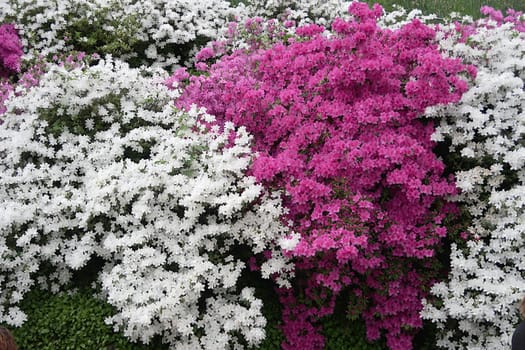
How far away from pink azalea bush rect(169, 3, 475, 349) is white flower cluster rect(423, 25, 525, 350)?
20cm

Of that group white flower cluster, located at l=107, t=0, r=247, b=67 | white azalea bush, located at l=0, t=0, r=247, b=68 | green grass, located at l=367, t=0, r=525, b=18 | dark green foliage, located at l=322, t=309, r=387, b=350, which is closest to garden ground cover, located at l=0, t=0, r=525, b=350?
dark green foliage, located at l=322, t=309, r=387, b=350

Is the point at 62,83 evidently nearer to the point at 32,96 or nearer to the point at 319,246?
the point at 32,96

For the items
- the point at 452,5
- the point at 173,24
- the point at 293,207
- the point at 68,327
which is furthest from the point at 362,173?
the point at 452,5

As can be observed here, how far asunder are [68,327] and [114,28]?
203 inches

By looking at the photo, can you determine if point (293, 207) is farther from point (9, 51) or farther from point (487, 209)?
point (9, 51)

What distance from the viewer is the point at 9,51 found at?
7418 millimetres

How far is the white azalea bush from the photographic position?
757 centimetres

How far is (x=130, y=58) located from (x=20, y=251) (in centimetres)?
425

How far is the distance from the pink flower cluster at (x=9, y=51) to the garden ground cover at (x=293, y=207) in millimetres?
2504

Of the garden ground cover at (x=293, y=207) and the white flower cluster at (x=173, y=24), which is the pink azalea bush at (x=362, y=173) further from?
the white flower cluster at (x=173, y=24)

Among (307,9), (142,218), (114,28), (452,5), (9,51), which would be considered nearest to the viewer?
(142,218)

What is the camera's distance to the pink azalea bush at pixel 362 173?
4.14 m

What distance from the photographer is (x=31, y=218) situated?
4363mm

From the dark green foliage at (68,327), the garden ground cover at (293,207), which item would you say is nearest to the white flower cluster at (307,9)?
the garden ground cover at (293,207)
